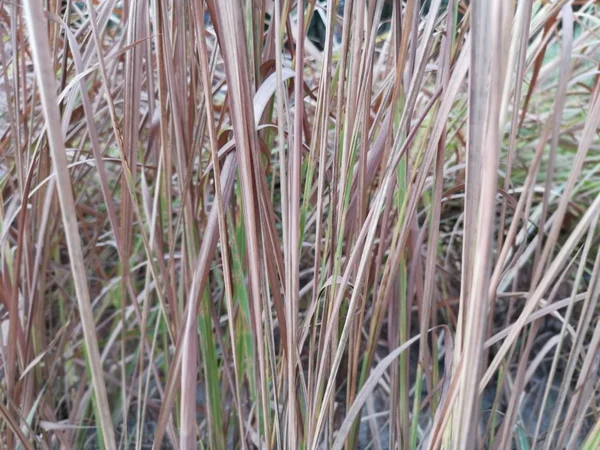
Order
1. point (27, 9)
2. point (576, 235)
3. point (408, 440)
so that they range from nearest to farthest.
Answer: point (27, 9)
point (576, 235)
point (408, 440)

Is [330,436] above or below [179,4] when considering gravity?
below

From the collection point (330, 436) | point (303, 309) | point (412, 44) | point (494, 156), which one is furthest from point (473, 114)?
point (303, 309)

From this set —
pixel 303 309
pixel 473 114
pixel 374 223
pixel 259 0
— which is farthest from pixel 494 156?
pixel 303 309

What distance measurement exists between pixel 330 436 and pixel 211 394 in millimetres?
96

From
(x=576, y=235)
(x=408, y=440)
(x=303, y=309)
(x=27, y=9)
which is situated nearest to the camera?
(x=27, y=9)

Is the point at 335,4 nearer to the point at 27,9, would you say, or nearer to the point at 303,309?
the point at 27,9

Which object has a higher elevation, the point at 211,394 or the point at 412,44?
the point at 412,44

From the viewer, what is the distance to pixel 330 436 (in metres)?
0.38

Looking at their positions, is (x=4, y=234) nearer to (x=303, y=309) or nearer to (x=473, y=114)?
(x=473, y=114)

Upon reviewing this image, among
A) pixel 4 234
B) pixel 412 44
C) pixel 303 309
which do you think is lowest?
pixel 303 309

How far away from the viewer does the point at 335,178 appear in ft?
1.14

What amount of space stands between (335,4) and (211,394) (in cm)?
28

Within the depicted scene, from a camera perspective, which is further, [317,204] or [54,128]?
[317,204]

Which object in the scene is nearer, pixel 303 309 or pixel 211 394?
pixel 211 394
